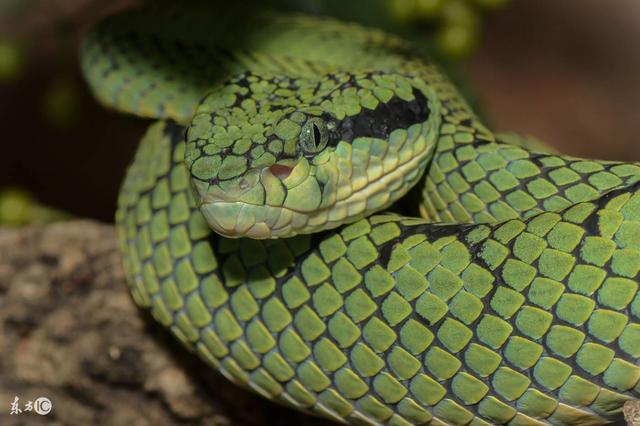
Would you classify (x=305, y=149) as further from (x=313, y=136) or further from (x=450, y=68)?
(x=450, y=68)

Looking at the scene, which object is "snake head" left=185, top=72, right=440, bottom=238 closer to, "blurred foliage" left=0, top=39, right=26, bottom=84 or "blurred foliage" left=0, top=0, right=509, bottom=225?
"blurred foliage" left=0, top=0, right=509, bottom=225

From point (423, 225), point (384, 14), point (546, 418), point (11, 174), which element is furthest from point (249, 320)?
point (11, 174)

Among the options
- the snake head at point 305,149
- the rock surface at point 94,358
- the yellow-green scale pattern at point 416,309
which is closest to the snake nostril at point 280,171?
the snake head at point 305,149

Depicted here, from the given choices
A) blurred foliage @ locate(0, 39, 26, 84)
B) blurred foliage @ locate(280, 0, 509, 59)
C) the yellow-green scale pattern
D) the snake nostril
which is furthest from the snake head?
blurred foliage @ locate(0, 39, 26, 84)

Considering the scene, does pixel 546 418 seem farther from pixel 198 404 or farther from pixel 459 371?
pixel 198 404

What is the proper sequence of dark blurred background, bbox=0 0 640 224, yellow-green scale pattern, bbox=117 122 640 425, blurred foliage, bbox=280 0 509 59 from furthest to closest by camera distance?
dark blurred background, bbox=0 0 640 224 < blurred foliage, bbox=280 0 509 59 < yellow-green scale pattern, bbox=117 122 640 425

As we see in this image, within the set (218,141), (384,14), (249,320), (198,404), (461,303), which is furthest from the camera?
(384,14)

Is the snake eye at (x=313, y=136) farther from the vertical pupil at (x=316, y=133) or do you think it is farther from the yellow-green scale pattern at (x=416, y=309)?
the yellow-green scale pattern at (x=416, y=309)
